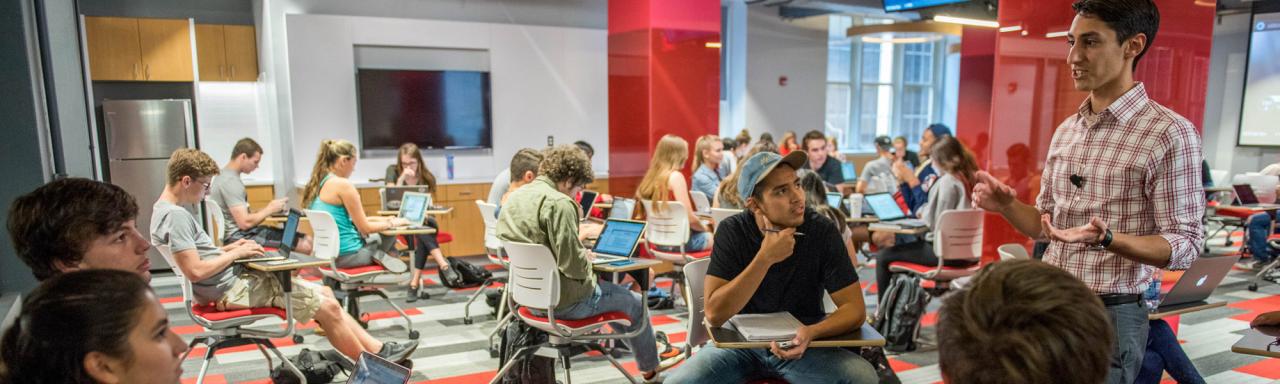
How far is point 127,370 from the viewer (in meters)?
1.20

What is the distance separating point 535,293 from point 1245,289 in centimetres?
656

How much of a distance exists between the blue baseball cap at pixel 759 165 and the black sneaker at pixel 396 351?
216 centimetres

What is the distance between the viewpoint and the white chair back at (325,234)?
4441 mm

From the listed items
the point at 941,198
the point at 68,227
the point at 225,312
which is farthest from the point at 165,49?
the point at 941,198

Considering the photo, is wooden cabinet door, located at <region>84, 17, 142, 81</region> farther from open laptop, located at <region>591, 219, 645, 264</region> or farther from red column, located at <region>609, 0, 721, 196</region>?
open laptop, located at <region>591, 219, 645, 264</region>

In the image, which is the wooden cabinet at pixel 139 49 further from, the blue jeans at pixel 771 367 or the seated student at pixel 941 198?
the blue jeans at pixel 771 367

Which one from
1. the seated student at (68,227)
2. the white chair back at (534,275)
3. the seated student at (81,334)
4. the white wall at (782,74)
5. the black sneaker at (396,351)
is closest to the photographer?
the seated student at (81,334)

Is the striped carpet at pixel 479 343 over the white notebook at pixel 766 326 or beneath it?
beneath

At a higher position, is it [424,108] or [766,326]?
[424,108]

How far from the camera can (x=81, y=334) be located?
3.72 ft

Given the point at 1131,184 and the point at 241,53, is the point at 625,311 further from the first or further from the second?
the point at 241,53

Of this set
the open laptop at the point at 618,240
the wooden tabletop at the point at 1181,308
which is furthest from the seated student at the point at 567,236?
the wooden tabletop at the point at 1181,308

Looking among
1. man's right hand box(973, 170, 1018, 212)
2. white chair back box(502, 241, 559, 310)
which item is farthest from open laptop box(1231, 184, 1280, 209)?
white chair back box(502, 241, 559, 310)

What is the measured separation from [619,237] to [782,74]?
8.17 m
